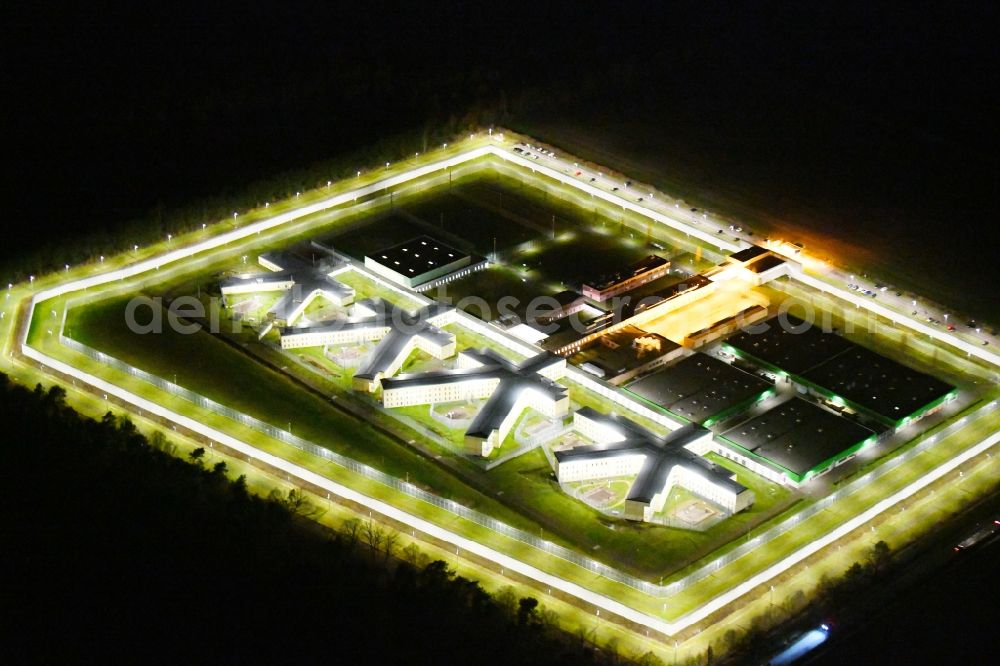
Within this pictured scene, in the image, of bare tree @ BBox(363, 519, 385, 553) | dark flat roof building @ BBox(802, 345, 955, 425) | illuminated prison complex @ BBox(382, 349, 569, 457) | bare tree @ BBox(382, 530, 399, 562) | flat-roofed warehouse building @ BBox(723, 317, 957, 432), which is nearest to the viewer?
bare tree @ BBox(382, 530, 399, 562)

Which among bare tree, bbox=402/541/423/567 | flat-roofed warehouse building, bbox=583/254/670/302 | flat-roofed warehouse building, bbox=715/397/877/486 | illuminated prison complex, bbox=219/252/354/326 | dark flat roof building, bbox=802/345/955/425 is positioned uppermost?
dark flat roof building, bbox=802/345/955/425

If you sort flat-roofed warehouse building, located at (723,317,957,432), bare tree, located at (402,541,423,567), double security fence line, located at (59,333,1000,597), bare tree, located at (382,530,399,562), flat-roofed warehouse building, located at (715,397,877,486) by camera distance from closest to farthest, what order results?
double security fence line, located at (59,333,1000,597) < bare tree, located at (402,541,423,567) < bare tree, located at (382,530,399,562) < flat-roofed warehouse building, located at (715,397,877,486) < flat-roofed warehouse building, located at (723,317,957,432)

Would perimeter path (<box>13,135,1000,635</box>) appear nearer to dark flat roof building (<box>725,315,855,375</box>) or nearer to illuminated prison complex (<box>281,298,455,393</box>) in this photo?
dark flat roof building (<box>725,315,855,375</box>)

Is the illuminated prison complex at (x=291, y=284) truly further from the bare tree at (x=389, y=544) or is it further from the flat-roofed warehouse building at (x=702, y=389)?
the bare tree at (x=389, y=544)

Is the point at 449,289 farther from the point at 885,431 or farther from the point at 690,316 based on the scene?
the point at 885,431

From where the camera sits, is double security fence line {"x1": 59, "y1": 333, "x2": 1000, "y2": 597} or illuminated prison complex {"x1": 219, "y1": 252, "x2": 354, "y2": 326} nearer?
double security fence line {"x1": 59, "y1": 333, "x2": 1000, "y2": 597}

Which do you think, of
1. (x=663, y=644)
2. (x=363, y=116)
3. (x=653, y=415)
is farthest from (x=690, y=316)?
(x=363, y=116)

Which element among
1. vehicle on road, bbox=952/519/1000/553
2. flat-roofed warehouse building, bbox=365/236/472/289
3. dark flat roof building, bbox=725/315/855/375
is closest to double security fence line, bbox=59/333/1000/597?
vehicle on road, bbox=952/519/1000/553
